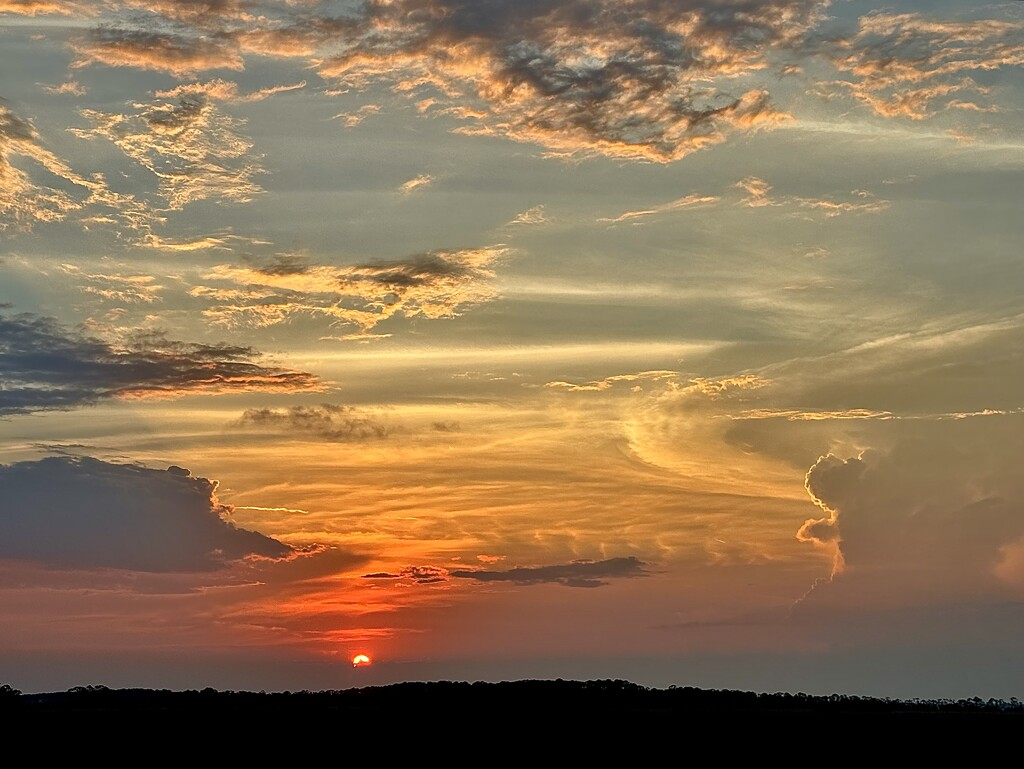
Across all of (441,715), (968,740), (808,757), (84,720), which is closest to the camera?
(808,757)

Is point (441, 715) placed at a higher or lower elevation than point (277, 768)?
higher

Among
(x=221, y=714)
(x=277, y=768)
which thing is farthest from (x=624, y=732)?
(x=221, y=714)

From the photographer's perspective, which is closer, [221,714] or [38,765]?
[38,765]

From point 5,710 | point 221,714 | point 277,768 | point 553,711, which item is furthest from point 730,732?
point 5,710

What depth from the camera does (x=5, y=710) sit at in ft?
643

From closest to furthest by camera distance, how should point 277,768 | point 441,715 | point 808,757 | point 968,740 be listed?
point 277,768 → point 808,757 → point 968,740 → point 441,715

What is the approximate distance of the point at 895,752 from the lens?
133750 millimetres

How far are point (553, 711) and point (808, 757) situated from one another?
245ft

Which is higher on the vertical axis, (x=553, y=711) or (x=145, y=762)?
(x=553, y=711)

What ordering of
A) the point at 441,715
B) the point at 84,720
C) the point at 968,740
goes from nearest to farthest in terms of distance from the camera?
the point at 968,740 < the point at 84,720 < the point at 441,715

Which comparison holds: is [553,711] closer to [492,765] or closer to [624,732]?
[624,732]

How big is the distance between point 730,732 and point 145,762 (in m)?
75.3

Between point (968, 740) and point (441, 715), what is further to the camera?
point (441, 715)

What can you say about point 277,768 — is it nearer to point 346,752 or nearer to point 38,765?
point 346,752
